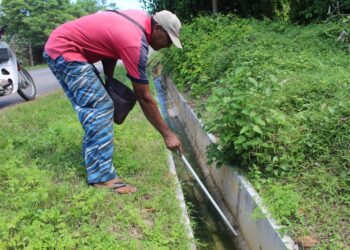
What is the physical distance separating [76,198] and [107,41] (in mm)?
1386

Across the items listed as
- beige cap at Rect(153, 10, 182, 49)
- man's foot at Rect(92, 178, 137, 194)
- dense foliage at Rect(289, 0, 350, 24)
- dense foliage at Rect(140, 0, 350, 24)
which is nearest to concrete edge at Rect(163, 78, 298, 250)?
man's foot at Rect(92, 178, 137, 194)

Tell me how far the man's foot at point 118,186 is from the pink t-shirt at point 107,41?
1081 mm

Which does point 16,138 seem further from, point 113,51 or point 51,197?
point 113,51

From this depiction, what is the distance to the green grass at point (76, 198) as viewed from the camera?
2.79 meters

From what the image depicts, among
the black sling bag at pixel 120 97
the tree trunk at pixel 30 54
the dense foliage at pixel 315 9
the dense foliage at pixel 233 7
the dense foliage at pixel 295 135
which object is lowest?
the tree trunk at pixel 30 54

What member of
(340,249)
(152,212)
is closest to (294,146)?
(340,249)

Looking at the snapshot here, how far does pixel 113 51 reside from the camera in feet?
11.1

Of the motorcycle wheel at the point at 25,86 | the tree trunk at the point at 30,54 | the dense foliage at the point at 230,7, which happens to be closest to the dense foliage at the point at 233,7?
the dense foliage at the point at 230,7

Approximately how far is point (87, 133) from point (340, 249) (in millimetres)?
2287

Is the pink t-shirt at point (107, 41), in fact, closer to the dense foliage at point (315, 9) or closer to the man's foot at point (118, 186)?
the man's foot at point (118, 186)

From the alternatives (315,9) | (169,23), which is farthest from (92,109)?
(315,9)

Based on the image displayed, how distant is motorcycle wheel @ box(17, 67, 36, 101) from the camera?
7786 millimetres

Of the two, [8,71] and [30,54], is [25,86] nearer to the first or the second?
[8,71]

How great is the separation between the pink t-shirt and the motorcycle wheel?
4.72 metres
